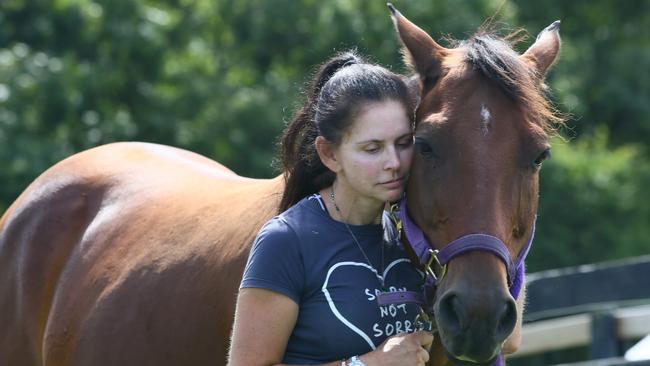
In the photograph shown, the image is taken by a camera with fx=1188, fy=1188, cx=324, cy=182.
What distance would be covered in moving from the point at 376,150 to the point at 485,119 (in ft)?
1.08

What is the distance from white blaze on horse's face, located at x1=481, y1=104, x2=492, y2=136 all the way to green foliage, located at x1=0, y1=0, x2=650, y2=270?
18.9ft

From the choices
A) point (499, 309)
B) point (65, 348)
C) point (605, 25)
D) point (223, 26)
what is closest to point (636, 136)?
point (605, 25)

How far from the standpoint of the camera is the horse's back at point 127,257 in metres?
4.32

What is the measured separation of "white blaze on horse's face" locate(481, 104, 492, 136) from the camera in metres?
3.42

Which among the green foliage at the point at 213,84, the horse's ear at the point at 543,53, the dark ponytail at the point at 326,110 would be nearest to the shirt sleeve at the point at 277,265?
the dark ponytail at the point at 326,110

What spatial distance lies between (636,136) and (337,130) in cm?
1551

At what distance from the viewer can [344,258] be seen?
3428 millimetres

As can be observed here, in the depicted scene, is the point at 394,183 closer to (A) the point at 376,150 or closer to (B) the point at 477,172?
(A) the point at 376,150

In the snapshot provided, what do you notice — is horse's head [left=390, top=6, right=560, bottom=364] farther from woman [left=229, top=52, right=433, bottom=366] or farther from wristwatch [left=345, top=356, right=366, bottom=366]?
wristwatch [left=345, top=356, right=366, bottom=366]

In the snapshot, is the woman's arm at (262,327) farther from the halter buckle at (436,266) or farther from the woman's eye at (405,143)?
the woman's eye at (405,143)

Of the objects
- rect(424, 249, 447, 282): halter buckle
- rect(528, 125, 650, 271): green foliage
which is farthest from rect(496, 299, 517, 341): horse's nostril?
rect(528, 125, 650, 271): green foliage

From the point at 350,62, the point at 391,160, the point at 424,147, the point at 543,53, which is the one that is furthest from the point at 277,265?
the point at 543,53

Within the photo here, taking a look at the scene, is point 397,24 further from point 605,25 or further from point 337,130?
point 605,25

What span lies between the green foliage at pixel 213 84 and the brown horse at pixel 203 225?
4.20 m
